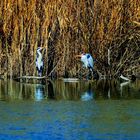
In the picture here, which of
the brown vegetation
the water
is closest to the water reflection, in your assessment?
the water

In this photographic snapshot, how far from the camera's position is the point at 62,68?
1492cm

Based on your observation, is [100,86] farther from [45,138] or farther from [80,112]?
[45,138]

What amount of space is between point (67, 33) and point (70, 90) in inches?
114

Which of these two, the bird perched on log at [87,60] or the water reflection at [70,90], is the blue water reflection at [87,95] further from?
the bird perched on log at [87,60]

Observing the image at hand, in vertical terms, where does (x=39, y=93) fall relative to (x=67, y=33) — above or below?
below

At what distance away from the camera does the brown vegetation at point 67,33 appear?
48.5ft

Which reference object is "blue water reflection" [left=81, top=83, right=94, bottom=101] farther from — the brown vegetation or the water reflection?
the brown vegetation

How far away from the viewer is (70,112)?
8.78 metres

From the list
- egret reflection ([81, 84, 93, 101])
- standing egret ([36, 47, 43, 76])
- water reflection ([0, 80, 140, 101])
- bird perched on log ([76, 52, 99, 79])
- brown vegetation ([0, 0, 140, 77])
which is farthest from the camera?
brown vegetation ([0, 0, 140, 77])

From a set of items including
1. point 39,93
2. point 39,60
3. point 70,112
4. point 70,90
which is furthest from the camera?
point 39,60

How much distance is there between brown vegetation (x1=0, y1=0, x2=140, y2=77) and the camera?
14.8 metres

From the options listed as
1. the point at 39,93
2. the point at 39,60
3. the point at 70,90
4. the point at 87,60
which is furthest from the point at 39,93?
the point at 39,60

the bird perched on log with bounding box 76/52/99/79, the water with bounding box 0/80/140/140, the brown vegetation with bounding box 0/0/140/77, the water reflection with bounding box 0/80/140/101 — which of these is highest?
Result: the brown vegetation with bounding box 0/0/140/77

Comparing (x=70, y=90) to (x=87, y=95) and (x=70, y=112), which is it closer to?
(x=87, y=95)
